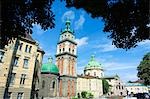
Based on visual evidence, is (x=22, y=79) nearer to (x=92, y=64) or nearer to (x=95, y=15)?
(x=95, y=15)

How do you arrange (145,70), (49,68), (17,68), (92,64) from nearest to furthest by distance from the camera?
1. (17,68)
2. (145,70)
3. (49,68)
4. (92,64)

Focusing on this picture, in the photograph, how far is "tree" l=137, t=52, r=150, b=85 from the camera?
5341cm

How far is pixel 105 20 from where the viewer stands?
9.18 metres

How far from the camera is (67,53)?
70.2 metres

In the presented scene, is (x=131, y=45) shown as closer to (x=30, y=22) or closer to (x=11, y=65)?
(x=30, y=22)

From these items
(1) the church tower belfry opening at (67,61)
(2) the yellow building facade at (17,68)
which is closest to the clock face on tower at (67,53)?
(1) the church tower belfry opening at (67,61)

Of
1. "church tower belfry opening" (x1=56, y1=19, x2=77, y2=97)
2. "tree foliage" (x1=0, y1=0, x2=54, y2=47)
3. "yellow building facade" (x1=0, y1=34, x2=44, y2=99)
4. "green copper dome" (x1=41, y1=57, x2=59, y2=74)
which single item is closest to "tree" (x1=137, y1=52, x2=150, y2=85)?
"church tower belfry opening" (x1=56, y1=19, x2=77, y2=97)

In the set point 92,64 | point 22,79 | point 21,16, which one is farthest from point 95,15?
point 92,64

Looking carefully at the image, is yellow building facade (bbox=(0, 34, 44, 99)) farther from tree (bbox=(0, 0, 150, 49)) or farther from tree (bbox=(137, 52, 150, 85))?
tree (bbox=(137, 52, 150, 85))

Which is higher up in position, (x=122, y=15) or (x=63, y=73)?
(x=63, y=73)

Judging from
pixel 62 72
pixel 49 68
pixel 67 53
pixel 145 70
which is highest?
pixel 67 53

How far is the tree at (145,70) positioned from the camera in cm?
5341

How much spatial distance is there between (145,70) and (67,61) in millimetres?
27457

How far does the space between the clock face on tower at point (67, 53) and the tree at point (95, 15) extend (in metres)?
59.6
